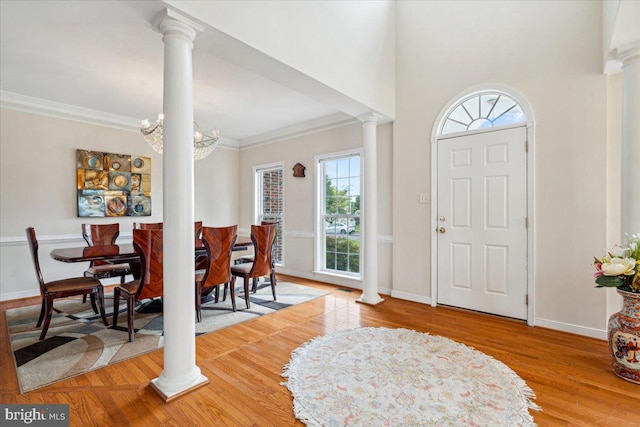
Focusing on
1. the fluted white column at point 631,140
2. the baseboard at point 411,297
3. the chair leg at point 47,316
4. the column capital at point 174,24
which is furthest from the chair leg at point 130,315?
the fluted white column at point 631,140

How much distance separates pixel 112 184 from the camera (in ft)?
15.8

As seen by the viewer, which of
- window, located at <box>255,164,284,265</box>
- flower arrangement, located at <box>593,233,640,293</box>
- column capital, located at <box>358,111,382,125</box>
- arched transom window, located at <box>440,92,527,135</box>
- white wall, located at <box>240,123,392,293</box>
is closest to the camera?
flower arrangement, located at <box>593,233,640,293</box>

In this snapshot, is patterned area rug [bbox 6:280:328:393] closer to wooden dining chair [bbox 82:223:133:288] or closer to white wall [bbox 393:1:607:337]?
wooden dining chair [bbox 82:223:133:288]

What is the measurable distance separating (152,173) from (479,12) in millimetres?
5265

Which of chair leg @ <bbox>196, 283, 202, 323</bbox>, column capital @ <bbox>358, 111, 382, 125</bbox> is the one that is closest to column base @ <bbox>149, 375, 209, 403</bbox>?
chair leg @ <bbox>196, 283, 202, 323</bbox>

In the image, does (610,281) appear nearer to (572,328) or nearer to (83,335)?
(572,328)

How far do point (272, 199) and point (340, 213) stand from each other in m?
1.78

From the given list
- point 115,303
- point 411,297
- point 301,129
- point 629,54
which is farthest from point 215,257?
point 629,54

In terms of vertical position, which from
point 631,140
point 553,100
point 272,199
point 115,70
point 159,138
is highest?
point 115,70

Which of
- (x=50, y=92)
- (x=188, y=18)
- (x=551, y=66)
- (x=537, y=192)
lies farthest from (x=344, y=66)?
(x=50, y=92)

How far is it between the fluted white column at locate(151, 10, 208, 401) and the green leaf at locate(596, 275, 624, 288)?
291 cm

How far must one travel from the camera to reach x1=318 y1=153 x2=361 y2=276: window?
474cm

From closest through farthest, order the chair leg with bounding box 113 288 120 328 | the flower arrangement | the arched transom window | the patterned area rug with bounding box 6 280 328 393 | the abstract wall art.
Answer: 1. the flower arrangement
2. the patterned area rug with bounding box 6 280 328 393
3. the chair leg with bounding box 113 288 120 328
4. the arched transom window
5. the abstract wall art

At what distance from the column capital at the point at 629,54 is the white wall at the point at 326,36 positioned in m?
2.12
